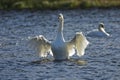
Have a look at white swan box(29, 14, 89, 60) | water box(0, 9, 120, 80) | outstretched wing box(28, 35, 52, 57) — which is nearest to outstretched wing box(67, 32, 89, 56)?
white swan box(29, 14, 89, 60)

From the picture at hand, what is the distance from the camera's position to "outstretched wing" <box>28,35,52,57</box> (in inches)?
768

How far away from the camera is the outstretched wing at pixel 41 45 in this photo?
1950 cm

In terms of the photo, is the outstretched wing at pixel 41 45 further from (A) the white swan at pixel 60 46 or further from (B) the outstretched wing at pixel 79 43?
(B) the outstretched wing at pixel 79 43

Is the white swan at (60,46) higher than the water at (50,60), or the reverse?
the white swan at (60,46)

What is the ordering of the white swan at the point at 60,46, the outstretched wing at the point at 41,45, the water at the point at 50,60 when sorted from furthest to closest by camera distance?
1. the outstretched wing at the point at 41,45
2. the white swan at the point at 60,46
3. the water at the point at 50,60

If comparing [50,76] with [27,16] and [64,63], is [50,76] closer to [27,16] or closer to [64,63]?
[64,63]

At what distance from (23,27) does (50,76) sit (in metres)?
16.3

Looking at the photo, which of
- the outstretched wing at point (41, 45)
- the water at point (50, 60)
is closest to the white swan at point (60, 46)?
the outstretched wing at point (41, 45)

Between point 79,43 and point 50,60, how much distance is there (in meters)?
1.30

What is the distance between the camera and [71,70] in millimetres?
17250

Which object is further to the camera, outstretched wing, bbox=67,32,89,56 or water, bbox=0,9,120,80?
outstretched wing, bbox=67,32,89,56

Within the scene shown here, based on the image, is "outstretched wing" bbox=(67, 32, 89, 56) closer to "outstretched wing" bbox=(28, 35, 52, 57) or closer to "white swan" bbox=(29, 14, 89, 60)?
"white swan" bbox=(29, 14, 89, 60)

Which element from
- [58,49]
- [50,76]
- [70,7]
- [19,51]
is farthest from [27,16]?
[50,76]

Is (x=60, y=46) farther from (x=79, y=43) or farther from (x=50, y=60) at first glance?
(x=50, y=60)
